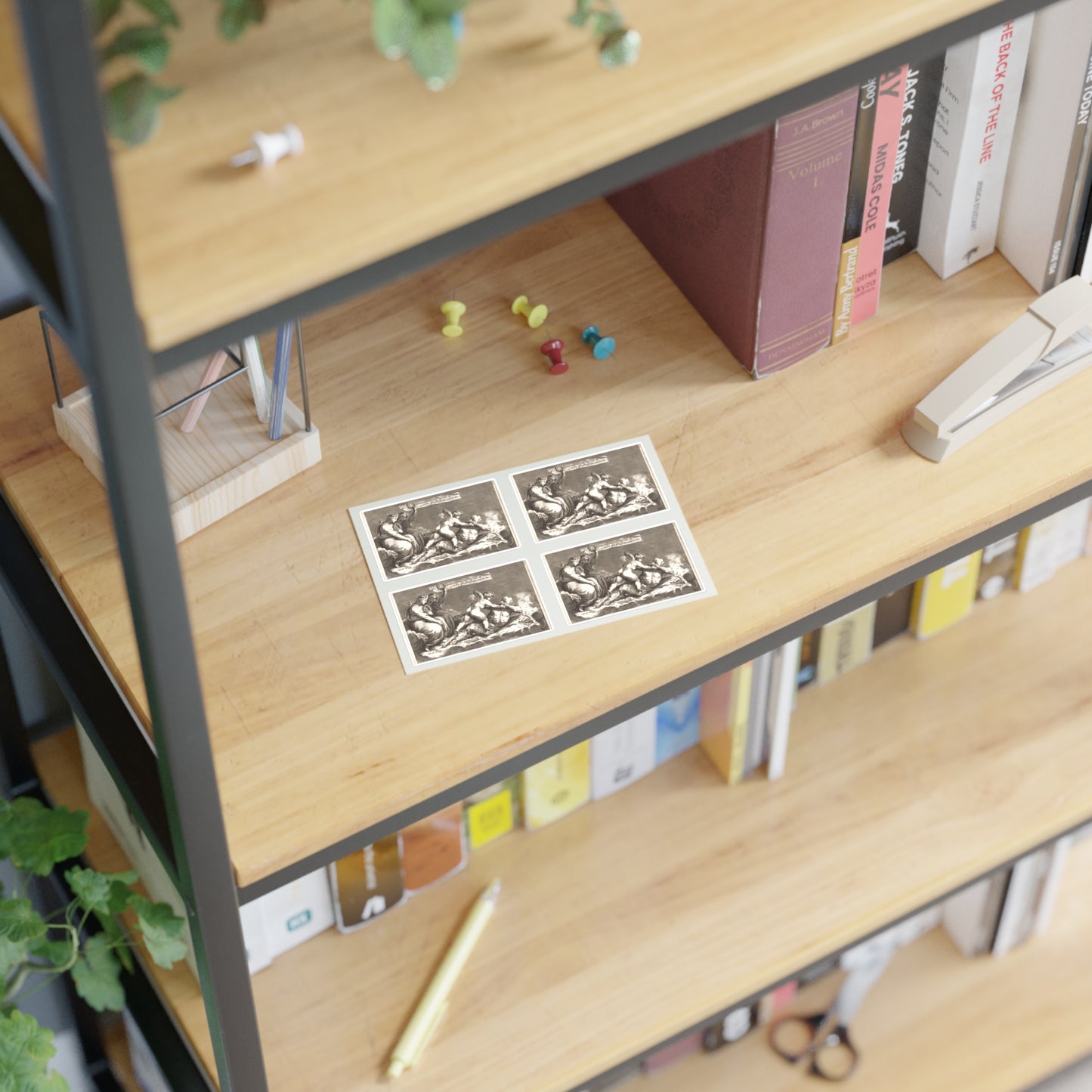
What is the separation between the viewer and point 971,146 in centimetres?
111

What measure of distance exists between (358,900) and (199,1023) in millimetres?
176

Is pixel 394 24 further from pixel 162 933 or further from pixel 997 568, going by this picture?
pixel 997 568

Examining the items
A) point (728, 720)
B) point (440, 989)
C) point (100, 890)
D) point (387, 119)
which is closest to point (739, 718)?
→ point (728, 720)

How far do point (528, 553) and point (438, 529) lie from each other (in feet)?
0.21

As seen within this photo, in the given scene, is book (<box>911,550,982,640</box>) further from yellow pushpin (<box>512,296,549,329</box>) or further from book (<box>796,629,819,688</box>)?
yellow pushpin (<box>512,296,549,329</box>)

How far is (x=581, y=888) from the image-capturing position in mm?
1361

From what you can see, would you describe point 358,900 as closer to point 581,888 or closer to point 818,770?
point 581,888

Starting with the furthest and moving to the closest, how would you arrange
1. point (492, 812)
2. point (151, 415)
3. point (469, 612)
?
point (492, 812) < point (469, 612) < point (151, 415)

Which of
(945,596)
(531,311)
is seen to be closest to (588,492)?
(531,311)

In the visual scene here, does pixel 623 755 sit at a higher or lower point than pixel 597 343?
lower

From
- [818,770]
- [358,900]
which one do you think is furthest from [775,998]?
[358,900]

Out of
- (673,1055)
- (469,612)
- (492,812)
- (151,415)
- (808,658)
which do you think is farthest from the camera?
(673,1055)

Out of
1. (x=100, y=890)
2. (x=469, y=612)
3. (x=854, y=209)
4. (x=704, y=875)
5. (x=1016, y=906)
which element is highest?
(x=854, y=209)

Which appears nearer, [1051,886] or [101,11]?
[101,11]
